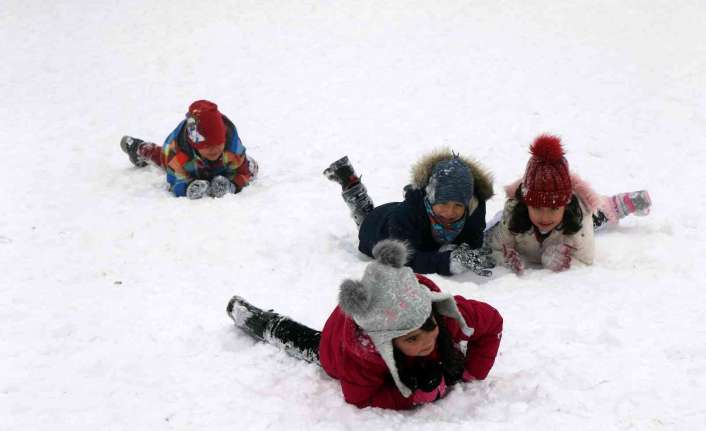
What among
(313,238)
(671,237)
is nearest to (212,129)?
(313,238)

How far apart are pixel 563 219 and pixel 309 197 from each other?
230 cm

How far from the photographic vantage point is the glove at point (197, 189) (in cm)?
567

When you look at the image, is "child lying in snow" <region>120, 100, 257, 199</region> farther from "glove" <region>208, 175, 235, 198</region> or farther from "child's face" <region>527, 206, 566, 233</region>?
"child's face" <region>527, 206, 566, 233</region>

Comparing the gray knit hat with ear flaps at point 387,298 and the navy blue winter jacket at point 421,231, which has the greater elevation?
the gray knit hat with ear flaps at point 387,298

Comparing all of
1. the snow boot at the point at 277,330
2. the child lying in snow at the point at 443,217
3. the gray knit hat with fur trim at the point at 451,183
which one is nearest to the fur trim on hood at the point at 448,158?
the child lying in snow at the point at 443,217

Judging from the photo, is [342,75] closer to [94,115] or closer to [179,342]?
[94,115]

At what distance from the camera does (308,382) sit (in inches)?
130

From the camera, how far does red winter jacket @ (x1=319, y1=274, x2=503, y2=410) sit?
2.95m

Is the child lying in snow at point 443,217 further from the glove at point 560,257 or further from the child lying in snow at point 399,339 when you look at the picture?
the child lying in snow at point 399,339

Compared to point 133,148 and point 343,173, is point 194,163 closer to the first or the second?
point 133,148

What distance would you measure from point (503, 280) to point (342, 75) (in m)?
5.51

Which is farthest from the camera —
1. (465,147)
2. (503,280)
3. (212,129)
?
(465,147)

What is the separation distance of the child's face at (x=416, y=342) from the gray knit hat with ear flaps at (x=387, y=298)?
0.07 metres

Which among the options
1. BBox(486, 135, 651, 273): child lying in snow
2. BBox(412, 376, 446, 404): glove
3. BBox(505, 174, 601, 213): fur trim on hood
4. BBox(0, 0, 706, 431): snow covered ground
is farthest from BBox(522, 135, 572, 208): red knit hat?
BBox(412, 376, 446, 404): glove
